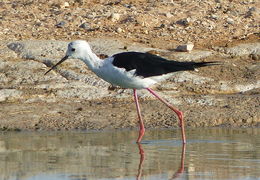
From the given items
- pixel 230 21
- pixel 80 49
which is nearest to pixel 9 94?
pixel 80 49

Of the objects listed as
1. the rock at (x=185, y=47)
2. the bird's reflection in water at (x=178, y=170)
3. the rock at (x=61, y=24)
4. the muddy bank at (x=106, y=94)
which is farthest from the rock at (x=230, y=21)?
the bird's reflection in water at (x=178, y=170)

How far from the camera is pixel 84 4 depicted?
1502cm

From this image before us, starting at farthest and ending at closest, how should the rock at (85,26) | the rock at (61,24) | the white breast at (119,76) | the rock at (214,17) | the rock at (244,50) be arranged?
1. the rock at (214,17)
2. the rock at (61,24)
3. the rock at (85,26)
4. the rock at (244,50)
5. the white breast at (119,76)

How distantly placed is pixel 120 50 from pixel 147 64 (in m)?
3.52

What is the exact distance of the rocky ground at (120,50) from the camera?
10648 millimetres

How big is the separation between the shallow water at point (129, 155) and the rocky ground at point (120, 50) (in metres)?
0.58

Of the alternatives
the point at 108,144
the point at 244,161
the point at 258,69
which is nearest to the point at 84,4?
the point at 258,69

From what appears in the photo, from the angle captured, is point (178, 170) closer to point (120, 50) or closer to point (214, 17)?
point (120, 50)

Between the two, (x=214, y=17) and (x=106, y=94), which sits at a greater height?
(x=214, y=17)

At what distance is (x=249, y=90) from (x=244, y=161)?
4395 millimetres

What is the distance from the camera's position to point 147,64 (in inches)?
367

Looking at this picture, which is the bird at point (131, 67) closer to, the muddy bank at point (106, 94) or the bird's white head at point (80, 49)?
the bird's white head at point (80, 49)

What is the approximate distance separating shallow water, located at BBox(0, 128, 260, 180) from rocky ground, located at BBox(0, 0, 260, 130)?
576 mm

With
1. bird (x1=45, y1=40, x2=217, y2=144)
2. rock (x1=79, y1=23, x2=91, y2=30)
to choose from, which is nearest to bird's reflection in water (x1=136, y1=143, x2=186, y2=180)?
bird (x1=45, y1=40, x2=217, y2=144)
